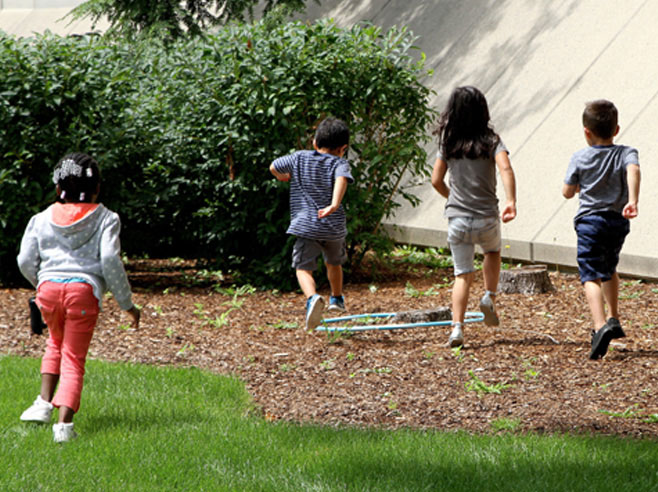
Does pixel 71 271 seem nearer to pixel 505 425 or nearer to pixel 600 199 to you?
pixel 505 425

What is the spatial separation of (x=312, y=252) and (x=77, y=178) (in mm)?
2894

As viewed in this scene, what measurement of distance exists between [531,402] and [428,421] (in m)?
0.60

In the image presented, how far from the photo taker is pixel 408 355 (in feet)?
20.1

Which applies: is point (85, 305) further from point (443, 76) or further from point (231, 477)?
point (443, 76)

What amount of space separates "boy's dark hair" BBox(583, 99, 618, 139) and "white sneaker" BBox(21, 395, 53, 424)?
369cm

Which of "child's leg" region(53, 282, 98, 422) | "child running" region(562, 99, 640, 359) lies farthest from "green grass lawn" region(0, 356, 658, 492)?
"child running" region(562, 99, 640, 359)

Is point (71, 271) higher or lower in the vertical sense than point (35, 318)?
higher

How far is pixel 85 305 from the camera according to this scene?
14.7 feet

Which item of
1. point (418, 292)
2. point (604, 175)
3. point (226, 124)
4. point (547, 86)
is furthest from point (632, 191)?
point (547, 86)

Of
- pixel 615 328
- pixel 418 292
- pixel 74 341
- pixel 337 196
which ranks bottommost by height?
pixel 418 292

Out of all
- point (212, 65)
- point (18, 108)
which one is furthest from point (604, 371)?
point (18, 108)

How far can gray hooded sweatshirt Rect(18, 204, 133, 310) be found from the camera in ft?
14.7

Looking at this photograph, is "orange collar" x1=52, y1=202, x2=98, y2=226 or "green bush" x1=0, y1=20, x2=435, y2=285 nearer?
"orange collar" x1=52, y1=202, x2=98, y2=226

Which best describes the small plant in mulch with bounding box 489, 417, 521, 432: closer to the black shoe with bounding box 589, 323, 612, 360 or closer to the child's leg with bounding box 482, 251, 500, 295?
the black shoe with bounding box 589, 323, 612, 360
